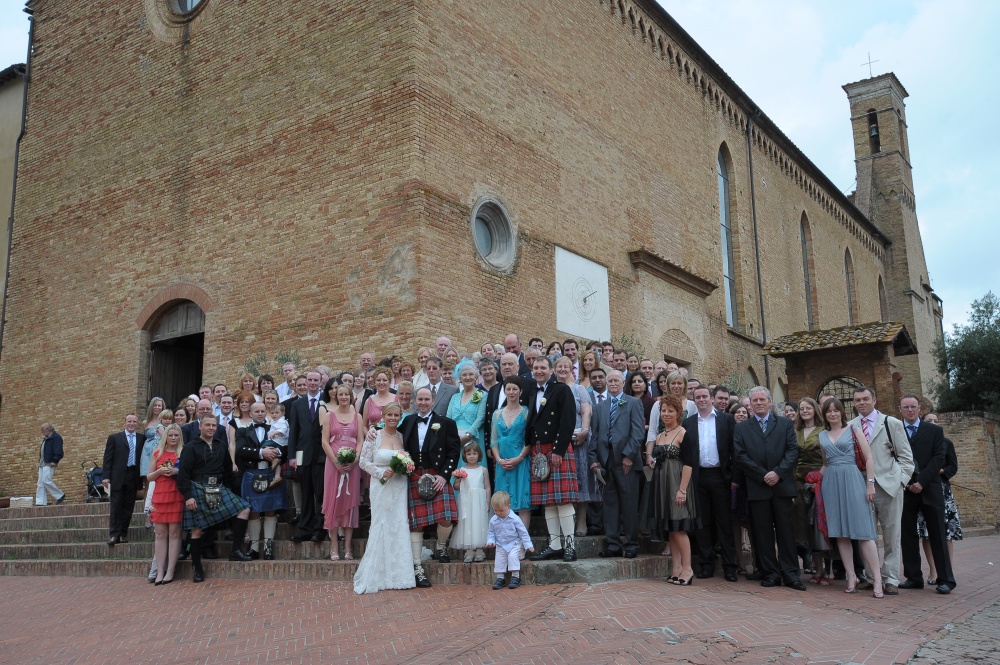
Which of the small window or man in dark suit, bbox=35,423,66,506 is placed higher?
the small window

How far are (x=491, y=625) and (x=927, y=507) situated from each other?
4785 millimetres

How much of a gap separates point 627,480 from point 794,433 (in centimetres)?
167

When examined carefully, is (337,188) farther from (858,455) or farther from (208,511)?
(858,455)

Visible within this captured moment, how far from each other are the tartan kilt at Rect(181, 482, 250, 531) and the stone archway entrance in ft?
22.4

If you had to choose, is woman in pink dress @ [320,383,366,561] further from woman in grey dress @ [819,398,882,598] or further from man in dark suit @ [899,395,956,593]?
man in dark suit @ [899,395,956,593]

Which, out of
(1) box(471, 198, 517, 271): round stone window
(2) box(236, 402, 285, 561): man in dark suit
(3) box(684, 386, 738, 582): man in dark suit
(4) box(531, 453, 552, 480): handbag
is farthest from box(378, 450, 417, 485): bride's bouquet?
(1) box(471, 198, 517, 271): round stone window

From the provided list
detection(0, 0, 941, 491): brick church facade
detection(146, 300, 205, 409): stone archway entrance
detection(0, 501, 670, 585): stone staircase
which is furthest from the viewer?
detection(146, 300, 205, 409): stone archway entrance

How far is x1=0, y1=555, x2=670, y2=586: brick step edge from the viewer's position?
7.35 meters

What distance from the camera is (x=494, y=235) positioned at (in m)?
14.3

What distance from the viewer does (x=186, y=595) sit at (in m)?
8.41

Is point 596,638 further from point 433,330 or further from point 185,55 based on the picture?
point 185,55

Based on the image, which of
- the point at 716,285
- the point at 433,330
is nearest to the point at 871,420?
the point at 433,330

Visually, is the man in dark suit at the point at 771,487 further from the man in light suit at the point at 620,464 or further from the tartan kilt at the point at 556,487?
the tartan kilt at the point at 556,487

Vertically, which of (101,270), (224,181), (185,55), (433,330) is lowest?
(433,330)
